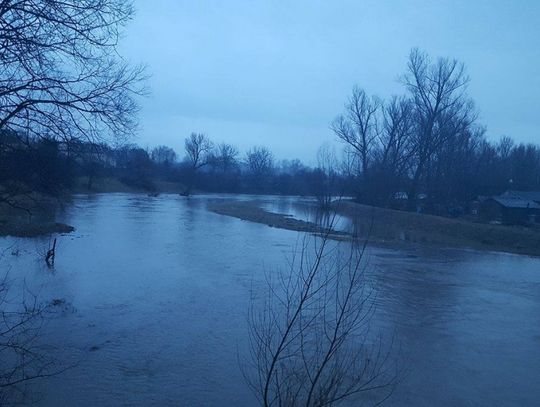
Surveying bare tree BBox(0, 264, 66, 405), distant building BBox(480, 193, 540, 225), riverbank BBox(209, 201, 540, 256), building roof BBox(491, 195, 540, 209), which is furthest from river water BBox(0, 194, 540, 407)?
building roof BBox(491, 195, 540, 209)

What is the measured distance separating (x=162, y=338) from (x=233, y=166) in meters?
97.0

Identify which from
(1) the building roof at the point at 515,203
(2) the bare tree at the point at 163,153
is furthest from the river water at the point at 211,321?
(2) the bare tree at the point at 163,153

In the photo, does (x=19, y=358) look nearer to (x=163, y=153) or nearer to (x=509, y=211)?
(x=509, y=211)

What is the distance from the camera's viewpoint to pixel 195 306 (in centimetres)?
1227

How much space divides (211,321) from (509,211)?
3402cm

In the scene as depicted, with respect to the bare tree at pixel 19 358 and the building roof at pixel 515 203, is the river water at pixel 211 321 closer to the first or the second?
the bare tree at pixel 19 358

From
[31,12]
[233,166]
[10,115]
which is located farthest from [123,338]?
[233,166]

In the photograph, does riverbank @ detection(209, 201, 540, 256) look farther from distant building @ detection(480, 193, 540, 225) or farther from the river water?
the river water

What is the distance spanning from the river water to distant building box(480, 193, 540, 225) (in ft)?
57.4

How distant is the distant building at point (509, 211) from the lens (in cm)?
3922

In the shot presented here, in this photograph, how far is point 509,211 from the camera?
129 ft

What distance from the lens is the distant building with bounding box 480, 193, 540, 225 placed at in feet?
129

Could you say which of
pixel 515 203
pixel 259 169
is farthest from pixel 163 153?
pixel 515 203

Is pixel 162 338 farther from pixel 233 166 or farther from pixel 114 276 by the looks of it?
pixel 233 166
